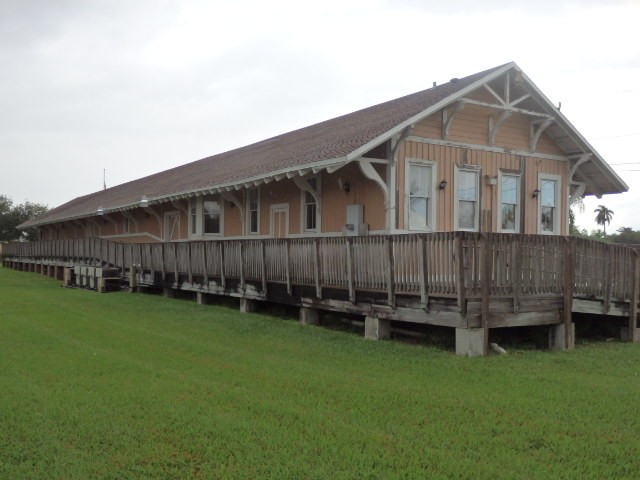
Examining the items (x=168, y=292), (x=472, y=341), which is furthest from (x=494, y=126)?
(x=168, y=292)

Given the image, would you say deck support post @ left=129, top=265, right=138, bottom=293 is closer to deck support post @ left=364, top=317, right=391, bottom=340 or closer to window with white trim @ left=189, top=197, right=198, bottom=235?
window with white trim @ left=189, top=197, right=198, bottom=235

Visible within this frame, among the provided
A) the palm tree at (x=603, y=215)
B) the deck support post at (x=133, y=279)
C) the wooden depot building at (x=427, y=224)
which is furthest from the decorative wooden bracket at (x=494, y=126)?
the palm tree at (x=603, y=215)

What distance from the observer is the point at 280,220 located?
17.9m

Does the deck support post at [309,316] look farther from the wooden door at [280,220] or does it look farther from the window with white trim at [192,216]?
the window with white trim at [192,216]

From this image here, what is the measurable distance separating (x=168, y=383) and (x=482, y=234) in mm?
4892

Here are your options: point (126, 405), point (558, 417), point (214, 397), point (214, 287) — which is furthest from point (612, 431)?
point (214, 287)

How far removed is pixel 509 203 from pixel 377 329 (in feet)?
21.9

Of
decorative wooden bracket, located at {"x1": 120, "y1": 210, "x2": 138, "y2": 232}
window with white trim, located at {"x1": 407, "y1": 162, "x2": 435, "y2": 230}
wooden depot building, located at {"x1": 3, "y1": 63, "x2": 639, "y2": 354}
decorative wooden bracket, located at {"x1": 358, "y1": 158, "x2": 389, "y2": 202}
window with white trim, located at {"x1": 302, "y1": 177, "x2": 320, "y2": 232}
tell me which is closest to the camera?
wooden depot building, located at {"x1": 3, "y1": 63, "x2": 639, "y2": 354}

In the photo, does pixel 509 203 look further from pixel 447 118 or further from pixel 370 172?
pixel 370 172

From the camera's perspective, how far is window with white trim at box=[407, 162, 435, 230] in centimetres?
1428

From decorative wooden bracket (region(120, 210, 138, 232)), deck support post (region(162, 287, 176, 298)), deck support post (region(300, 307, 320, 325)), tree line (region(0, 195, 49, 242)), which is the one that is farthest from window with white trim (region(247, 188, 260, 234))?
tree line (region(0, 195, 49, 242))

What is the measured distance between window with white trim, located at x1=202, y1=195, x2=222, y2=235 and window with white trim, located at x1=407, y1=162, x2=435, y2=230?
8661mm

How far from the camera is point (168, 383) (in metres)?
7.37

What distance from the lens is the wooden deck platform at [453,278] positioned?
9555mm
